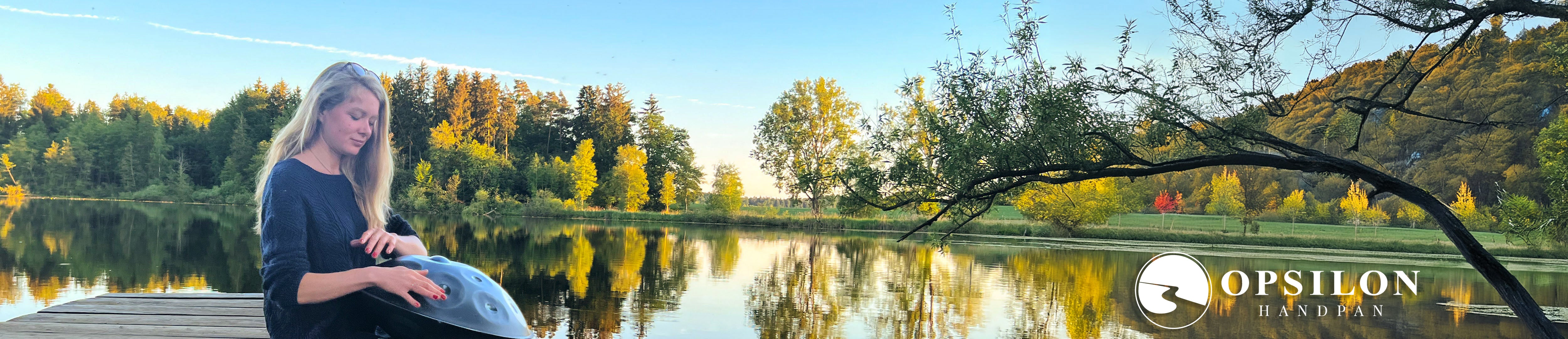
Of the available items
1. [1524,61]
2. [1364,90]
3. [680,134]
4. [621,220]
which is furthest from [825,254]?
[1524,61]

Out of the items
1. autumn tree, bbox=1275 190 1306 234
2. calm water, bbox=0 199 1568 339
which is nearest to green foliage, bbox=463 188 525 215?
calm water, bbox=0 199 1568 339

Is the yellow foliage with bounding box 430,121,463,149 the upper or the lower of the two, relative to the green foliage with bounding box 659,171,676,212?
upper

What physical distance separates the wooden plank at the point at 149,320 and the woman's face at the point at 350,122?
4347 millimetres

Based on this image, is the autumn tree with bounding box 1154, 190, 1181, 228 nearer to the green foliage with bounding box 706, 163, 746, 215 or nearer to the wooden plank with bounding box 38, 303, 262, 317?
the green foliage with bounding box 706, 163, 746, 215

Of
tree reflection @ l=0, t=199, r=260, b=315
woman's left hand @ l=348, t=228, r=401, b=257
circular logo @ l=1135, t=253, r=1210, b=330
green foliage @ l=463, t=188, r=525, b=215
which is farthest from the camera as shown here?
green foliage @ l=463, t=188, r=525, b=215

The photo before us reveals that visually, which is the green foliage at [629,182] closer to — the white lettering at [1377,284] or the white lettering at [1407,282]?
the white lettering at [1377,284]

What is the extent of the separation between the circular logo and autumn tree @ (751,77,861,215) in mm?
30255

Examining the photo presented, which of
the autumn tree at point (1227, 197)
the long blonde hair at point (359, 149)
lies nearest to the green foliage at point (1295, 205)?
the autumn tree at point (1227, 197)

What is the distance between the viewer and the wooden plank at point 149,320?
5758 millimetres

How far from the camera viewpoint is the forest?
1957 inches

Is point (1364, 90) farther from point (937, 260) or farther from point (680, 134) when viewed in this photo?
point (680, 134)

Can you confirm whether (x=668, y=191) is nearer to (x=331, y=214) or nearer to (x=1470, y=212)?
(x=1470, y=212)

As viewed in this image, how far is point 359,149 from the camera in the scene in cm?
231

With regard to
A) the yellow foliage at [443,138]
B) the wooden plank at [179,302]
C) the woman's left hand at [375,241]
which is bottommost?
the wooden plank at [179,302]
